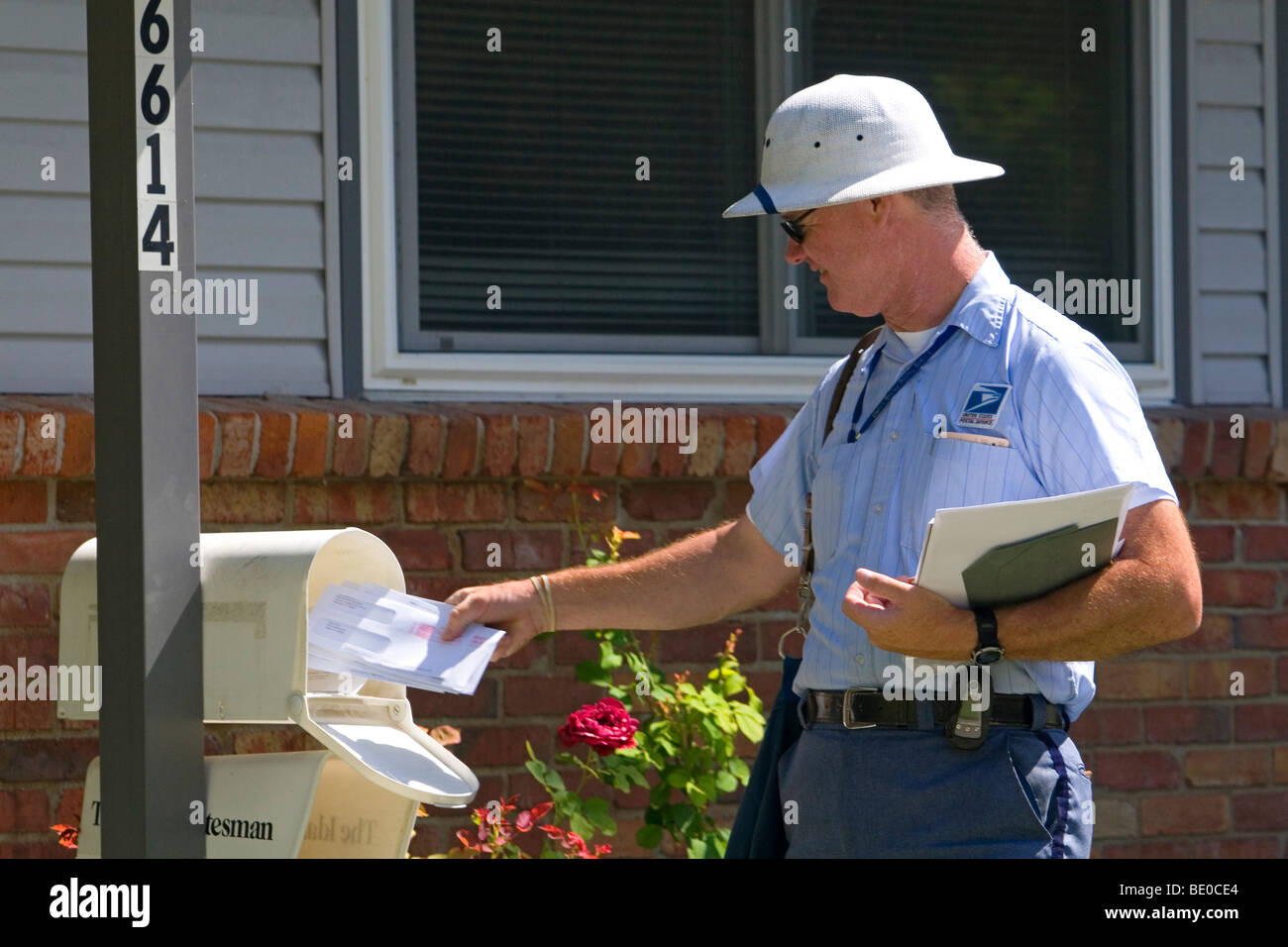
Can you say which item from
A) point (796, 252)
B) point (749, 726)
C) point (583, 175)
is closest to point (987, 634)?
point (796, 252)

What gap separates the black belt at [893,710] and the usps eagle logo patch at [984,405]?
1.38ft

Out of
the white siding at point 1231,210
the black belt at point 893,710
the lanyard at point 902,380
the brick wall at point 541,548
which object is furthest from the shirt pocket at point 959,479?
the white siding at point 1231,210

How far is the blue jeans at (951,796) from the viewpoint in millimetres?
2387

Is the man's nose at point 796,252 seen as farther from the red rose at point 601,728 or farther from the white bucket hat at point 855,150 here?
the red rose at point 601,728

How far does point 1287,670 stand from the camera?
4.88 metres

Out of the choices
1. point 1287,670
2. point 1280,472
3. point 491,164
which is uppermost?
point 491,164

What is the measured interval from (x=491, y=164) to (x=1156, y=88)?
6.80ft

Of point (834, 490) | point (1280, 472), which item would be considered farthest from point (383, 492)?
point (1280, 472)

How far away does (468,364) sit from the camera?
431 centimetres

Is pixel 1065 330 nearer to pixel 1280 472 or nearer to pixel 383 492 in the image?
pixel 383 492

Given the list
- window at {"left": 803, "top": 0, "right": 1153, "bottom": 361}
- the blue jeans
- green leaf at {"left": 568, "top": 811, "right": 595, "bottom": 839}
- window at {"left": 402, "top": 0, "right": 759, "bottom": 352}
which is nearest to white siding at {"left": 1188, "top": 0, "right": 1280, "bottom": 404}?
window at {"left": 803, "top": 0, "right": 1153, "bottom": 361}

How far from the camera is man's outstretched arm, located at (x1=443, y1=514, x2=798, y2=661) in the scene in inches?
121

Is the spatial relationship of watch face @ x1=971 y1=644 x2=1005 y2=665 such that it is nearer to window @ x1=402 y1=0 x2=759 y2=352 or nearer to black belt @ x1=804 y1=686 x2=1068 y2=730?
black belt @ x1=804 y1=686 x2=1068 y2=730
